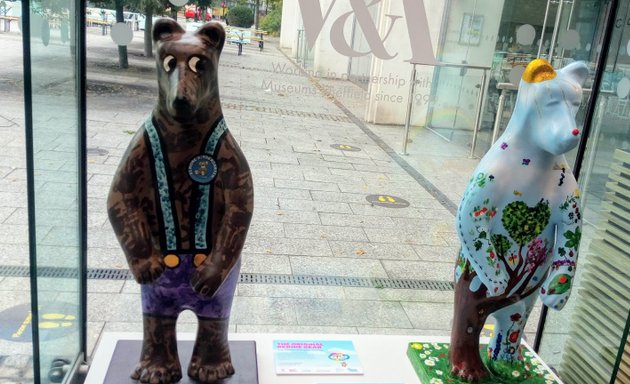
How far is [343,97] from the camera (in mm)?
7027

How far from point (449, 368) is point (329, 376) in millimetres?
488

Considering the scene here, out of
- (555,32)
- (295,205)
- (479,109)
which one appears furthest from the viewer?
(479,109)

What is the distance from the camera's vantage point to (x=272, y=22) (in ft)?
21.0

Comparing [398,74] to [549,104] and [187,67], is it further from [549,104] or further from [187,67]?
[187,67]

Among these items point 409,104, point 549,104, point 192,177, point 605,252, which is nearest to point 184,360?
point 192,177

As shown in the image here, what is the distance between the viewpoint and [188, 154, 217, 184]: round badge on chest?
183 centimetres

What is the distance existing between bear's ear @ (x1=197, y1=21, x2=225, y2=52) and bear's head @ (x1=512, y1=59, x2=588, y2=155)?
1.05 metres

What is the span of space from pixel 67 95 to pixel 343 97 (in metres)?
4.98

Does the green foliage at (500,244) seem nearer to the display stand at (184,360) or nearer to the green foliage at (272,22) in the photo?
the display stand at (184,360)

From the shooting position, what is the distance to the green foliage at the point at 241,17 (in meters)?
4.19

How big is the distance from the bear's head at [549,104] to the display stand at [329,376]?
3.57 ft

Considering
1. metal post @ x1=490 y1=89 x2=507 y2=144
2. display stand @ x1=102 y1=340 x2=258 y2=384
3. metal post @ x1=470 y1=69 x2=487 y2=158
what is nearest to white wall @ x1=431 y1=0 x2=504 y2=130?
metal post @ x1=470 y1=69 x2=487 y2=158

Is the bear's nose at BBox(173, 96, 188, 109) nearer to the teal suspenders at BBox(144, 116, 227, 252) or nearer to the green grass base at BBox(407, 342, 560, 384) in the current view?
the teal suspenders at BBox(144, 116, 227, 252)

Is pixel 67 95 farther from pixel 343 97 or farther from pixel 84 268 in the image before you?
pixel 343 97
